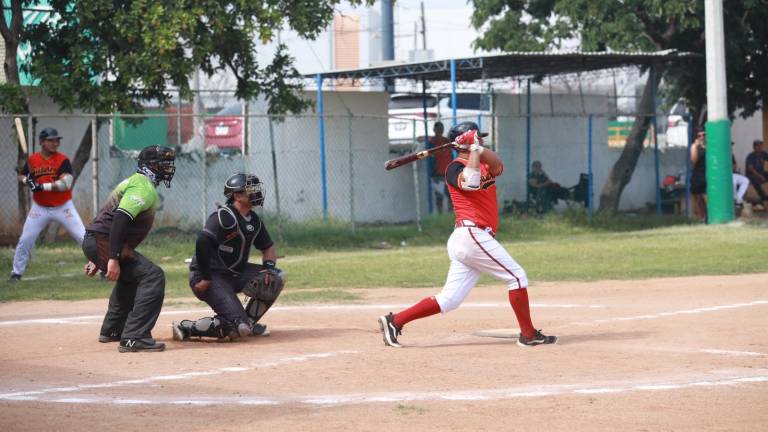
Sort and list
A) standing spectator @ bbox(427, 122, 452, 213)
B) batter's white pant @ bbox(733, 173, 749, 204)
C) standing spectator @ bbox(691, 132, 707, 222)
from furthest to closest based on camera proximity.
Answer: batter's white pant @ bbox(733, 173, 749, 204) → standing spectator @ bbox(691, 132, 707, 222) → standing spectator @ bbox(427, 122, 452, 213)

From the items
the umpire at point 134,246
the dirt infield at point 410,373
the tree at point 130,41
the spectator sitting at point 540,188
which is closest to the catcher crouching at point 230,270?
the dirt infield at point 410,373

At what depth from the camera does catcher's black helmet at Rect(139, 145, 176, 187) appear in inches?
381

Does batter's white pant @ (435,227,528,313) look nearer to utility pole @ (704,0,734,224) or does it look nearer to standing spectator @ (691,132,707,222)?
utility pole @ (704,0,734,224)

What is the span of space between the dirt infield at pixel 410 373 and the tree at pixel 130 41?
7.24m

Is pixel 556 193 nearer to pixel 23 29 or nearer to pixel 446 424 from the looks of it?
pixel 23 29

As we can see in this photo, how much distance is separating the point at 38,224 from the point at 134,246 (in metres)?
6.30

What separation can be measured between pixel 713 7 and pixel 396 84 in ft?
32.8

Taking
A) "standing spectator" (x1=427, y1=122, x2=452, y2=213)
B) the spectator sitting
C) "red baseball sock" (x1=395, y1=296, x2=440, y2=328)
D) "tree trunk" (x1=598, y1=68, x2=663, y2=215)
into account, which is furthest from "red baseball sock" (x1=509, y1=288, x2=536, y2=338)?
"tree trunk" (x1=598, y1=68, x2=663, y2=215)

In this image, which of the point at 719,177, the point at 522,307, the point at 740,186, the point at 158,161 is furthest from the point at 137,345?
the point at 740,186

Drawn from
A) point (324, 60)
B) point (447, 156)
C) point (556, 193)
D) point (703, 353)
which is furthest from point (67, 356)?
point (324, 60)

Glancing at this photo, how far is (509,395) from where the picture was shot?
24.4ft

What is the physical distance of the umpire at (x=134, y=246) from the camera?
9359mm

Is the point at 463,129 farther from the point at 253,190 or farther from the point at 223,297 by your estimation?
the point at 223,297

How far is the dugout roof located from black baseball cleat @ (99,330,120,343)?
1371 cm
